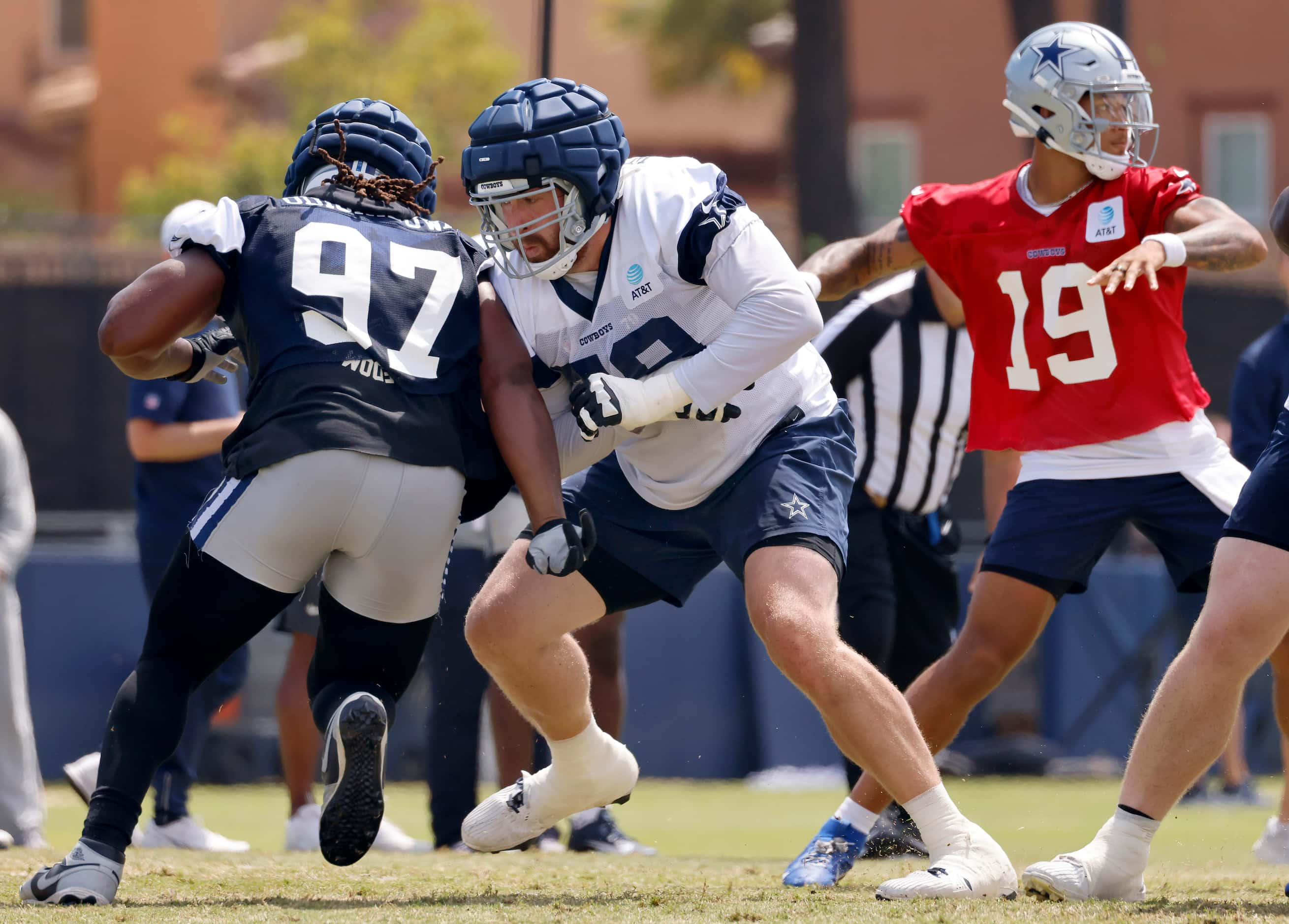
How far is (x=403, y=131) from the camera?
4.32 m

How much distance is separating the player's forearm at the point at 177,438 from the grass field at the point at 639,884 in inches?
55.5

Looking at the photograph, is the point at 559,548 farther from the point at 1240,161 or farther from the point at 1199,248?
the point at 1240,161

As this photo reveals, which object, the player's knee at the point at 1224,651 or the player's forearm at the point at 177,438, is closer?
the player's knee at the point at 1224,651

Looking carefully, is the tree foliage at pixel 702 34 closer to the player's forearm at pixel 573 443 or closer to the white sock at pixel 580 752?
the player's forearm at pixel 573 443

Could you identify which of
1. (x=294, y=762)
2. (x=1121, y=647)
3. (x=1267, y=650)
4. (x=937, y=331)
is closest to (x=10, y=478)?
(x=294, y=762)

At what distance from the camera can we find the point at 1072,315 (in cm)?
454

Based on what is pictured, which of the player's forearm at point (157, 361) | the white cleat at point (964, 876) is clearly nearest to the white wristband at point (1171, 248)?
the white cleat at point (964, 876)

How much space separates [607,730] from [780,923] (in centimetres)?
224

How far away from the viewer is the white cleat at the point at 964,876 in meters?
3.81

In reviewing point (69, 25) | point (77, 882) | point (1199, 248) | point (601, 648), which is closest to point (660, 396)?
point (1199, 248)

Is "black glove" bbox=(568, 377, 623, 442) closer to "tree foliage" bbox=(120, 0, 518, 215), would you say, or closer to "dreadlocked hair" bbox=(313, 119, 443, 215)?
"dreadlocked hair" bbox=(313, 119, 443, 215)

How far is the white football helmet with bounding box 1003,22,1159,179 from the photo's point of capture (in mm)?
4555

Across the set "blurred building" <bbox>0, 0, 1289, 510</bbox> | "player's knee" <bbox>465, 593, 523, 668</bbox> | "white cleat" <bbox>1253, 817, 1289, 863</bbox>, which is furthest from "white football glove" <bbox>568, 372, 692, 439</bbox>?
"blurred building" <bbox>0, 0, 1289, 510</bbox>

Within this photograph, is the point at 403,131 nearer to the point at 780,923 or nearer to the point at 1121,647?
the point at 780,923
